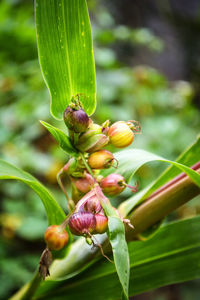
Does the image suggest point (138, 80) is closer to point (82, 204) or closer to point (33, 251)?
point (33, 251)

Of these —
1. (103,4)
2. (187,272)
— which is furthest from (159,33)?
(187,272)

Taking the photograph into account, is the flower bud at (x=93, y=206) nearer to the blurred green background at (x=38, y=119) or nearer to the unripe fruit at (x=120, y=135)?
the unripe fruit at (x=120, y=135)

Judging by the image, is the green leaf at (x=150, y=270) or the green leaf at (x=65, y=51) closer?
the green leaf at (x=65, y=51)

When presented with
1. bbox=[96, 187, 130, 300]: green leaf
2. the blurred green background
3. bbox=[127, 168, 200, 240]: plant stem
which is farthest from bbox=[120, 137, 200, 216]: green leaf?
the blurred green background

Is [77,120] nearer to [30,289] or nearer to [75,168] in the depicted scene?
[75,168]

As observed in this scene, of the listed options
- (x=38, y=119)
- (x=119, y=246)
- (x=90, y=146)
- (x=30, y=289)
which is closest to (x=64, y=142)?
(x=90, y=146)

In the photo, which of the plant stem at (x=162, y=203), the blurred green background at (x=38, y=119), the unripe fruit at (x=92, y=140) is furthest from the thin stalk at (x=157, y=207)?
the blurred green background at (x=38, y=119)

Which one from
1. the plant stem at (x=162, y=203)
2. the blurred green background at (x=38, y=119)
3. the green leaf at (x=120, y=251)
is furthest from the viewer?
the blurred green background at (x=38, y=119)
